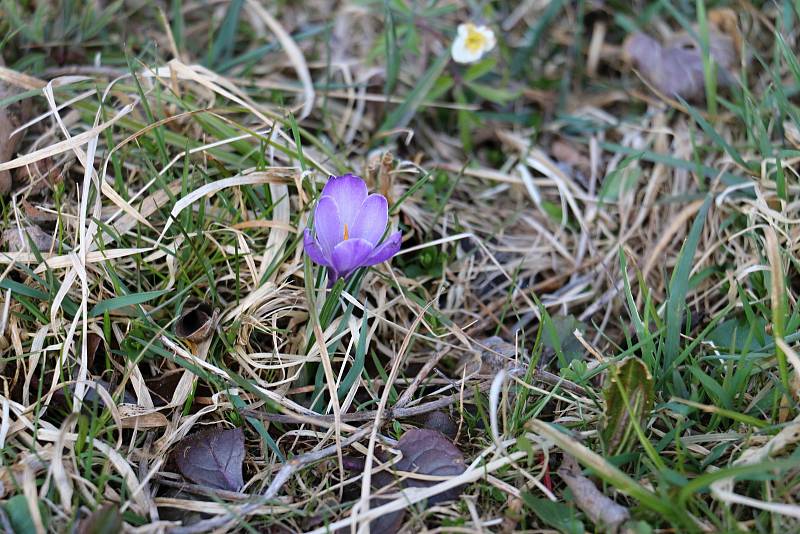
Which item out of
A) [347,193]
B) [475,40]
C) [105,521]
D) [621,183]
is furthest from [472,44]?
[105,521]

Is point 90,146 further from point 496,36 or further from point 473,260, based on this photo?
point 496,36

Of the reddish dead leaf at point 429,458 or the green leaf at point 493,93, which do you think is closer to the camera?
the reddish dead leaf at point 429,458

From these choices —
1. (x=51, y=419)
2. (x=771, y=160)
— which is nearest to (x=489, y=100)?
(x=771, y=160)

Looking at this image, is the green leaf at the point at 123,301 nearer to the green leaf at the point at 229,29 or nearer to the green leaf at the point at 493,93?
the green leaf at the point at 229,29

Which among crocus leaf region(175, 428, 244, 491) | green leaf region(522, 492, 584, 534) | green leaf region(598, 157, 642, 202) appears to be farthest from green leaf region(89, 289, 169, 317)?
green leaf region(598, 157, 642, 202)

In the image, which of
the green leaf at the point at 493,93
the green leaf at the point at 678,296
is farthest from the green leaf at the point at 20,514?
the green leaf at the point at 493,93

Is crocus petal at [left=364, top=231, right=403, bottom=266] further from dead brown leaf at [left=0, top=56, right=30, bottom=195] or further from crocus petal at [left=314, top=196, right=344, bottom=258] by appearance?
dead brown leaf at [left=0, top=56, right=30, bottom=195]

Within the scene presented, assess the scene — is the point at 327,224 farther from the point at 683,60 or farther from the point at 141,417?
the point at 683,60
